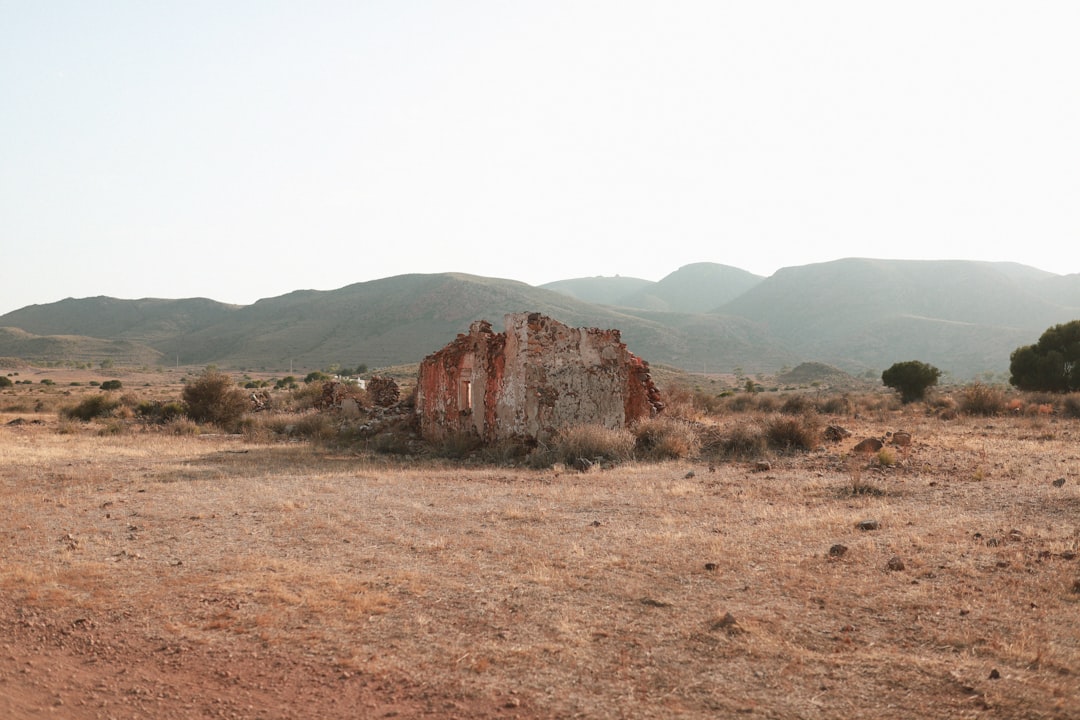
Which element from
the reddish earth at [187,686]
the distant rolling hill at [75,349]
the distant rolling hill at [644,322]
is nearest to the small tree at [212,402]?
the reddish earth at [187,686]

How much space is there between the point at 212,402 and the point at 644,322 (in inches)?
2683

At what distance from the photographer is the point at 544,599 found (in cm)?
601

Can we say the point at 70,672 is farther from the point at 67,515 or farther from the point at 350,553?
the point at 67,515

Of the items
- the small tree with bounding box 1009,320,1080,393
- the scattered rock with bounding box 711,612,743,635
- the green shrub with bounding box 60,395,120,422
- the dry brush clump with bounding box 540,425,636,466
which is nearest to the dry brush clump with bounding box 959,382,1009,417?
the small tree with bounding box 1009,320,1080,393

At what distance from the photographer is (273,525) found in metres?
8.78

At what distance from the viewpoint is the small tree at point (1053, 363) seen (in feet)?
99.8

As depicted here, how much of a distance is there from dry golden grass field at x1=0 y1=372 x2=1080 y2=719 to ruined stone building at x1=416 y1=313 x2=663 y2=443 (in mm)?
4066

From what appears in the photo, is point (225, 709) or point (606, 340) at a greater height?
point (606, 340)

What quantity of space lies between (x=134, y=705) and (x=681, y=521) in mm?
6158

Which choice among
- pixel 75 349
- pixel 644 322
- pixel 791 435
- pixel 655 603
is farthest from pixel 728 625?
pixel 75 349

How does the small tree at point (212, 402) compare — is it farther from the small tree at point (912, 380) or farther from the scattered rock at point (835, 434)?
the small tree at point (912, 380)

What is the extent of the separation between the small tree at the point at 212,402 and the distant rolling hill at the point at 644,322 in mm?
47858

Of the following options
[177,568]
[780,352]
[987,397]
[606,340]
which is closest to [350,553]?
[177,568]

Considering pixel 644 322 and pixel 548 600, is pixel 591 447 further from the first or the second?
pixel 644 322
